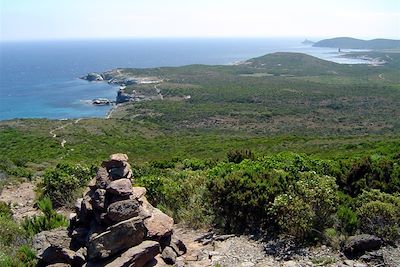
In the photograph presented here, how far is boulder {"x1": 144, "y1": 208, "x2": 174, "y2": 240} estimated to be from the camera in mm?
7469

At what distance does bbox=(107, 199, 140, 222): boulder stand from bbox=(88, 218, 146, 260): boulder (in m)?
0.17

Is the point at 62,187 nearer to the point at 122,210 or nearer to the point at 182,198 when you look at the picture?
the point at 182,198

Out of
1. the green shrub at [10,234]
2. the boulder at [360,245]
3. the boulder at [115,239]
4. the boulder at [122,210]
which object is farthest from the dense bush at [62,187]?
the boulder at [360,245]

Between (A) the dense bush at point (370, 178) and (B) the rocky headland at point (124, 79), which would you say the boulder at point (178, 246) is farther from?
(B) the rocky headland at point (124, 79)

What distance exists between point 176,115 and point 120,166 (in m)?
84.5

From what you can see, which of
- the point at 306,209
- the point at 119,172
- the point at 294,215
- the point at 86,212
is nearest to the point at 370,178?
the point at 306,209

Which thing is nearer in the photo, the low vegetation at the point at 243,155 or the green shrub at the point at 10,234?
the low vegetation at the point at 243,155

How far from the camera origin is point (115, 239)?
695cm

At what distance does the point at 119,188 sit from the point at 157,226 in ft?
3.18

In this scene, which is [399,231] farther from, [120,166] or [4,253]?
[4,253]

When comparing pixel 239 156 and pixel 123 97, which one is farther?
pixel 123 97

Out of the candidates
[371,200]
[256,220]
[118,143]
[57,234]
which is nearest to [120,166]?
[57,234]

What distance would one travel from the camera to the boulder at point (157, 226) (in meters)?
7.47

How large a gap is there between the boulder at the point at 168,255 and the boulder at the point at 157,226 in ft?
0.85
